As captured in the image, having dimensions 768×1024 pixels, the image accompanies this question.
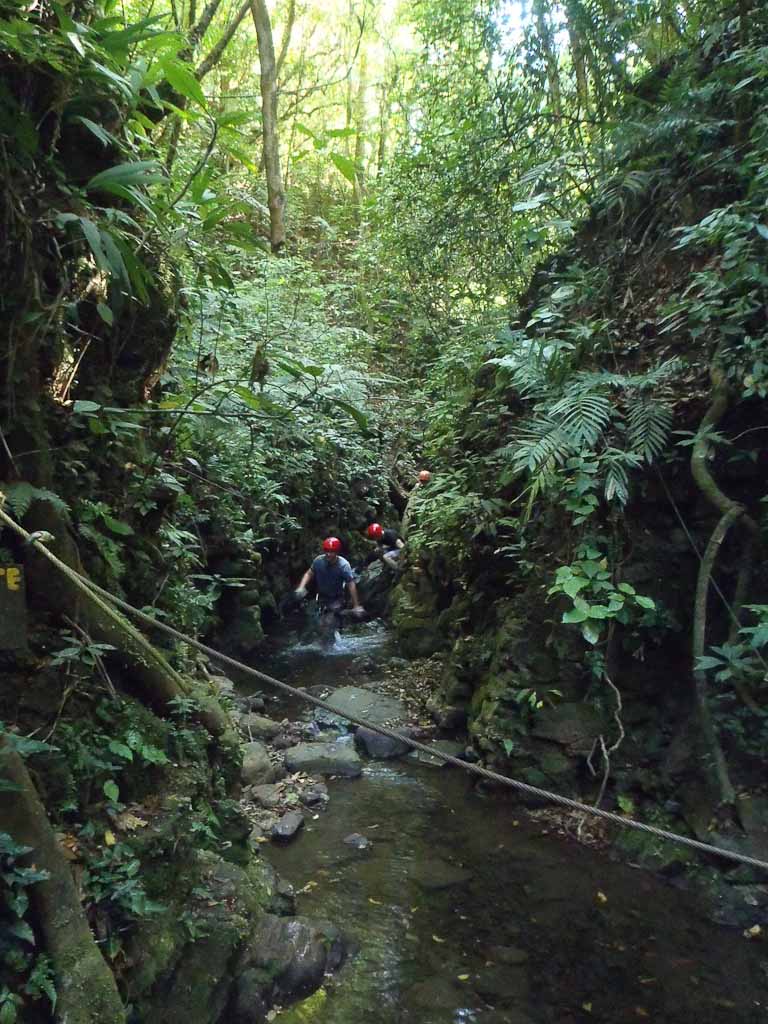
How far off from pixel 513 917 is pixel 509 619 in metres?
2.61

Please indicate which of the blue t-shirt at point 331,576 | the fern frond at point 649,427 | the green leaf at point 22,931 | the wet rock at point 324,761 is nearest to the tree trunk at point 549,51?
the fern frond at point 649,427

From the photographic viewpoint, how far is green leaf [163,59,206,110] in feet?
10.2

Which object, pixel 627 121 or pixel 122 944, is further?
pixel 627 121

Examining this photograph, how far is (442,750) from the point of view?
6.45m

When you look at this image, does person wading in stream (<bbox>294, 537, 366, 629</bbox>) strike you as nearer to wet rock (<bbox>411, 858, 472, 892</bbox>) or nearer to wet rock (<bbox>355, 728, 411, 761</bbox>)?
wet rock (<bbox>355, 728, 411, 761</bbox>)

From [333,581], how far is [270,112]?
6.76m

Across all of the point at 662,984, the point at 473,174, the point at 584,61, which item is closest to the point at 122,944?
the point at 662,984

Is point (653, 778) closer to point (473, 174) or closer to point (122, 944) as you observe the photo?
point (122, 944)

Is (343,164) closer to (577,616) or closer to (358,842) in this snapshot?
(577,616)

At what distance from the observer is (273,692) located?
8328mm

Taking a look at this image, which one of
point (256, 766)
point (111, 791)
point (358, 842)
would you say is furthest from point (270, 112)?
point (111, 791)

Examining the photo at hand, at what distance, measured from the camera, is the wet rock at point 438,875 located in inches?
185

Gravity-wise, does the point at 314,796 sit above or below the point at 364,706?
below

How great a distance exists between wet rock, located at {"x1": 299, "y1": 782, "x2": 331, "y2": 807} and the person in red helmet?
4.09m
